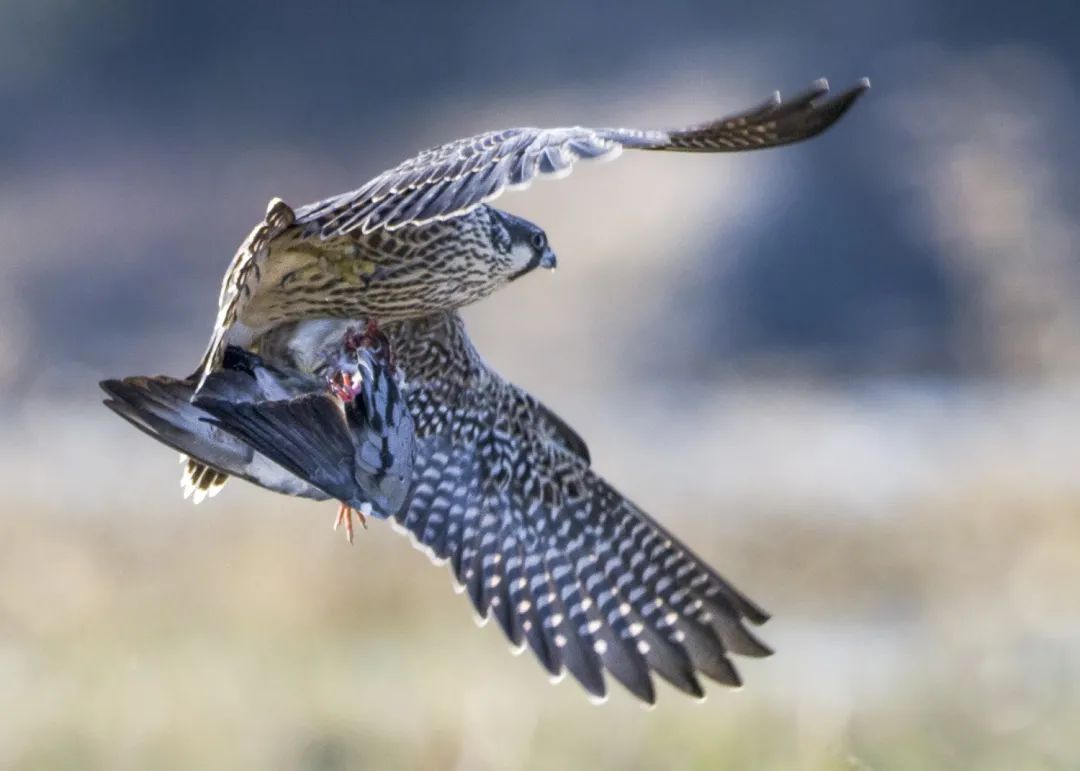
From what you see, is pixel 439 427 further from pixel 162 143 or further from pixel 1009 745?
pixel 162 143

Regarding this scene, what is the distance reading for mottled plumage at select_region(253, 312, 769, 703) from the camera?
19.8 feet

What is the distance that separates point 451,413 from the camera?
626 cm

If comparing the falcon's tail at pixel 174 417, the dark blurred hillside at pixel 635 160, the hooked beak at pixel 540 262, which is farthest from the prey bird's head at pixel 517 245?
the dark blurred hillside at pixel 635 160

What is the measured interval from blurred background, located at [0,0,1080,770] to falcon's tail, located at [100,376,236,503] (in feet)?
3.57

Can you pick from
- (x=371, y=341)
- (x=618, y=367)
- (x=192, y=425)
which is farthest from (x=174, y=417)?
(x=618, y=367)

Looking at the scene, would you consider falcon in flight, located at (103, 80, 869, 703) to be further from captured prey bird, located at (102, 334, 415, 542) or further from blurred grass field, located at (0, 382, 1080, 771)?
blurred grass field, located at (0, 382, 1080, 771)

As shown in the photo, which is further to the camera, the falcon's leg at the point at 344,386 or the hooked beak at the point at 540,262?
the hooked beak at the point at 540,262

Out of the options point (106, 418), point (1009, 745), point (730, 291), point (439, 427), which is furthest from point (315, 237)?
point (730, 291)

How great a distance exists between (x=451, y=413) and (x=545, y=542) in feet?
1.37

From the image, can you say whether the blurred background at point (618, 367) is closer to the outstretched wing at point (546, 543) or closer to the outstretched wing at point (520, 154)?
the outstretched wing at point (546, 543)

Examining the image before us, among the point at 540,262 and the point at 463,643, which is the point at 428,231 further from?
the point at 463,643

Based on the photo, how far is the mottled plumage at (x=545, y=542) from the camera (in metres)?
6.05

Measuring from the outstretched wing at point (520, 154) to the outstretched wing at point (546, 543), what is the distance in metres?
1.16

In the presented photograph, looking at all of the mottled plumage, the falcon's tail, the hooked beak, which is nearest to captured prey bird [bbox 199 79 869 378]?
the hooked beak
